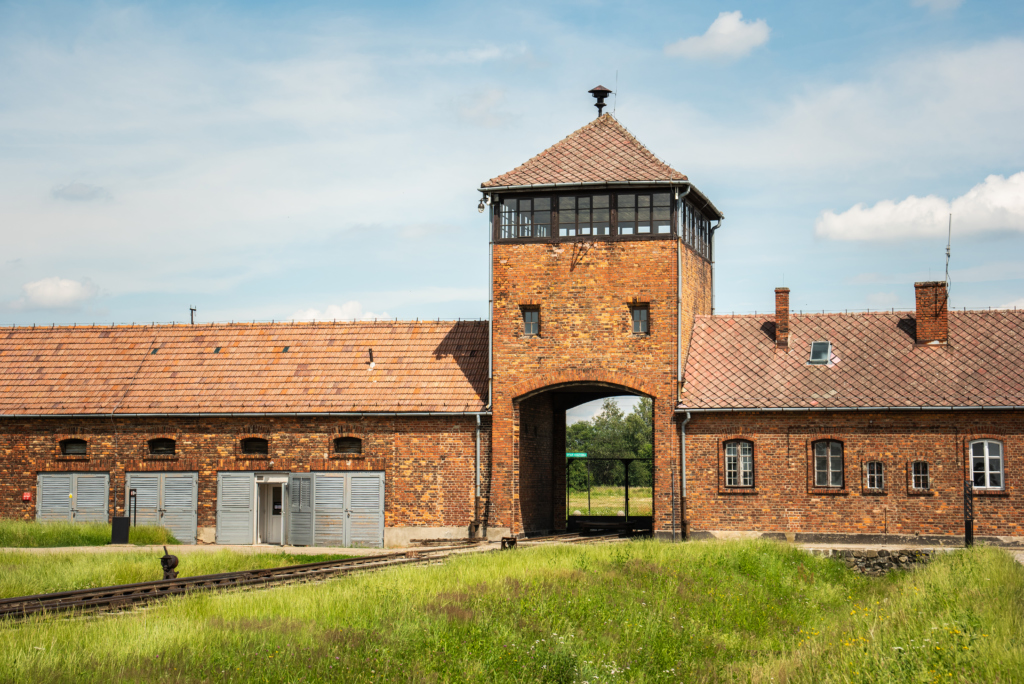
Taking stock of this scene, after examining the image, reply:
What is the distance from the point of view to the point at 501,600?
48.8ft

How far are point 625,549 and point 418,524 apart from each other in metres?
8.03

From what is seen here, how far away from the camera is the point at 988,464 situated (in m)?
24.5

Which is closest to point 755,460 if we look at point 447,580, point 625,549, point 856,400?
point 856,400

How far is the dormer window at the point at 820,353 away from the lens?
26.8 metres

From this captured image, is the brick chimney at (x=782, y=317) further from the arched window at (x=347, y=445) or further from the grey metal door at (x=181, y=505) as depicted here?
the grey metal door at (x=181, y=505)

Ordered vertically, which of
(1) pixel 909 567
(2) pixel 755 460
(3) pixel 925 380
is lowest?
(1) pixel 909 567

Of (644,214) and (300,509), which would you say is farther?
(300,509)

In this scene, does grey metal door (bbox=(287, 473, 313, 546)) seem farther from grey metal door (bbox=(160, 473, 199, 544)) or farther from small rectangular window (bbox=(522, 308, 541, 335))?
small rectangular window (bbox=(522, 308, 541, 335))

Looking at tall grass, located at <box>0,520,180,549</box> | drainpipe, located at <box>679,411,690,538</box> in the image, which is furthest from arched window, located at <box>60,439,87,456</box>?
drainpipe, located at <box>679,411,690,538</box>

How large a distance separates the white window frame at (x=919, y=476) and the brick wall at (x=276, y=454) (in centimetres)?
1054

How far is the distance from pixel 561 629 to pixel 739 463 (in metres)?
12.8

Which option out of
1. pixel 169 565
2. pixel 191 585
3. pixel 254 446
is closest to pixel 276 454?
pixel 254 446

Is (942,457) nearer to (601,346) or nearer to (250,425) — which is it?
(601,346)

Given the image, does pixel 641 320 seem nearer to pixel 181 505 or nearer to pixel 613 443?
pixel 181 505
